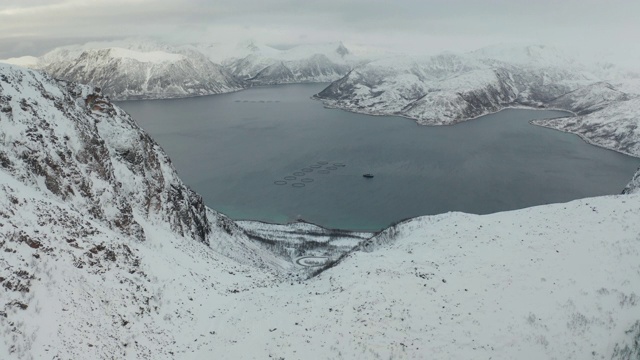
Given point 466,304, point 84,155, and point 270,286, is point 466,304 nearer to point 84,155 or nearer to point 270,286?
point 270,286

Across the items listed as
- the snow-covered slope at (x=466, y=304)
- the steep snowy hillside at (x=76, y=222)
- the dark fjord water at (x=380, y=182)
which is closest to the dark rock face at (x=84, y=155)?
the steep snowy hillside at (x=76, y=222)

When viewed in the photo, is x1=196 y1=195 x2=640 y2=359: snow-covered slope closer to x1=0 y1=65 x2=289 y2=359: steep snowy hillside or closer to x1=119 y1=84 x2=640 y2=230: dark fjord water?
x1=0 y1=65 x2=289 y2=359: steep snowy hillside

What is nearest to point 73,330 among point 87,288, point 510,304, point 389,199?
point 87,288

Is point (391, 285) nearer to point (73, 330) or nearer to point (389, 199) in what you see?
point (73, 330)

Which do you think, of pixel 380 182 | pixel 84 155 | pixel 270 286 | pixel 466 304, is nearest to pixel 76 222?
pixel 84 155

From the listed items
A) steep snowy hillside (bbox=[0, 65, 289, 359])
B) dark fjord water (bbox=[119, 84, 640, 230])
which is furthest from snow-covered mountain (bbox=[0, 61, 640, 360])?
dark fjord water (bbox=[119, 84, 640, 230])
